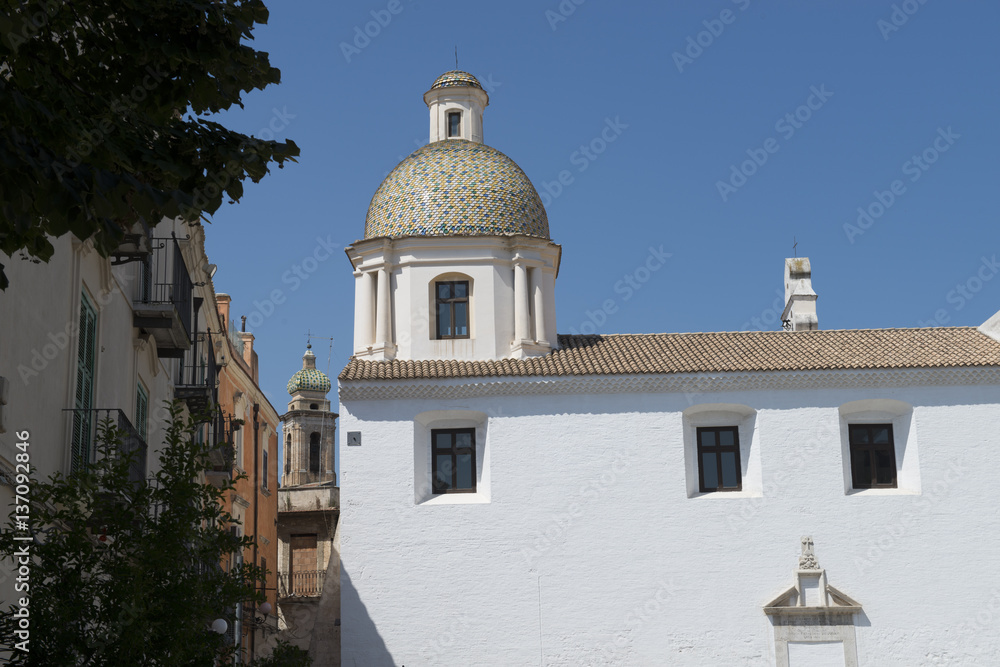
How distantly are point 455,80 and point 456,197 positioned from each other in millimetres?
3559

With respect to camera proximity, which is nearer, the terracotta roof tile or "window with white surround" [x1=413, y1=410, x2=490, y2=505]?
"window with white surround" [x1=413, y1=410, x2=490, y2=505]

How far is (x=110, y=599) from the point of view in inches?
318

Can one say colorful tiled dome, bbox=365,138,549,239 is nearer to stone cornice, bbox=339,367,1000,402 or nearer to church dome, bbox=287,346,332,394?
stone cornice, bbox=339,367,1000,402

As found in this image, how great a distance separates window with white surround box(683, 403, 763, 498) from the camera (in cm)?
2286

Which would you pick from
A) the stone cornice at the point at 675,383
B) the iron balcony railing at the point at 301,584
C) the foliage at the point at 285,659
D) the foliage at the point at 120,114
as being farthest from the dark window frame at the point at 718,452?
the iron balcony railing at the point at 301,584

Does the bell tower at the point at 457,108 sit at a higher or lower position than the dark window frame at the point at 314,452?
higher

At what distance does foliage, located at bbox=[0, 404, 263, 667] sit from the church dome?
49.6 metres

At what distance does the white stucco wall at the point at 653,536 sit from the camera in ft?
71.7

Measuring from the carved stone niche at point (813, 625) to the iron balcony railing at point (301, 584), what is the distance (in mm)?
18486

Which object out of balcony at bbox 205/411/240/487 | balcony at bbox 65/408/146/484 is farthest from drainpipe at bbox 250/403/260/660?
balcony at bbox 65/408/146/484

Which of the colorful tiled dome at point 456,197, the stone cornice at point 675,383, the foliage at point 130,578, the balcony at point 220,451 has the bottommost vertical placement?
the foliage at point 130,578

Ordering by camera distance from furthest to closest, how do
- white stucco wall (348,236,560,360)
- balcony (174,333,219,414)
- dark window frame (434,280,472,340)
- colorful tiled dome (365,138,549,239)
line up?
colorful tiled dome (365,138,549,239) → dark window frame (434,280,472,340) → white stucco wall (348,236,560,360) → balcony (174,333,219,414)

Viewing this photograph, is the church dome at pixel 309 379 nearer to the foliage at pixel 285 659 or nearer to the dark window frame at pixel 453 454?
the dark window frame at pixel 453 454

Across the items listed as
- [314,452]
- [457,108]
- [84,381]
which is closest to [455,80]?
[457,108]
